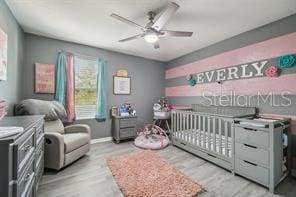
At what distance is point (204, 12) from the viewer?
7.01 ft

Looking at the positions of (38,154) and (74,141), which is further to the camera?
(74,141)

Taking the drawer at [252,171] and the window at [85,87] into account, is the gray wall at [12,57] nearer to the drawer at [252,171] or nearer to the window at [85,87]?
the window at [85,87]

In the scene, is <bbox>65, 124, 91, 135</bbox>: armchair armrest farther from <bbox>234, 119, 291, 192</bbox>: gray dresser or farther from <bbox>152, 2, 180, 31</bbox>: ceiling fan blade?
<bbox>234, 119, 291, 192</bbox>: gray dresser

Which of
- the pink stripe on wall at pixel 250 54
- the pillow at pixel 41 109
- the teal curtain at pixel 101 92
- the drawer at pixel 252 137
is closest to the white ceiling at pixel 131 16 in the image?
the pink stripe on wall at pixel 250 54

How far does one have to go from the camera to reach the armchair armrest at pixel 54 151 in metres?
2.16

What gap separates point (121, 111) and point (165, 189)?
241cm

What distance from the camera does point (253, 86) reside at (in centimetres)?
267

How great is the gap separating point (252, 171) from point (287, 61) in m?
1.66

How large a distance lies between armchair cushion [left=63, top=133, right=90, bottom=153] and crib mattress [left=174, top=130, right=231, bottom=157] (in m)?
1.91

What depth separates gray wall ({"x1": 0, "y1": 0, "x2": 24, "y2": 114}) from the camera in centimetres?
193

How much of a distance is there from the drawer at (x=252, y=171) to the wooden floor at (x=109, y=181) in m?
0.08

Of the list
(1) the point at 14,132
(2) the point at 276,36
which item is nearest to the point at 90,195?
(1) the point at 14,132

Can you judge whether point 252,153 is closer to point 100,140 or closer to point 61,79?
point 100,140

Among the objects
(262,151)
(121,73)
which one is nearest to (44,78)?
(121,73)
